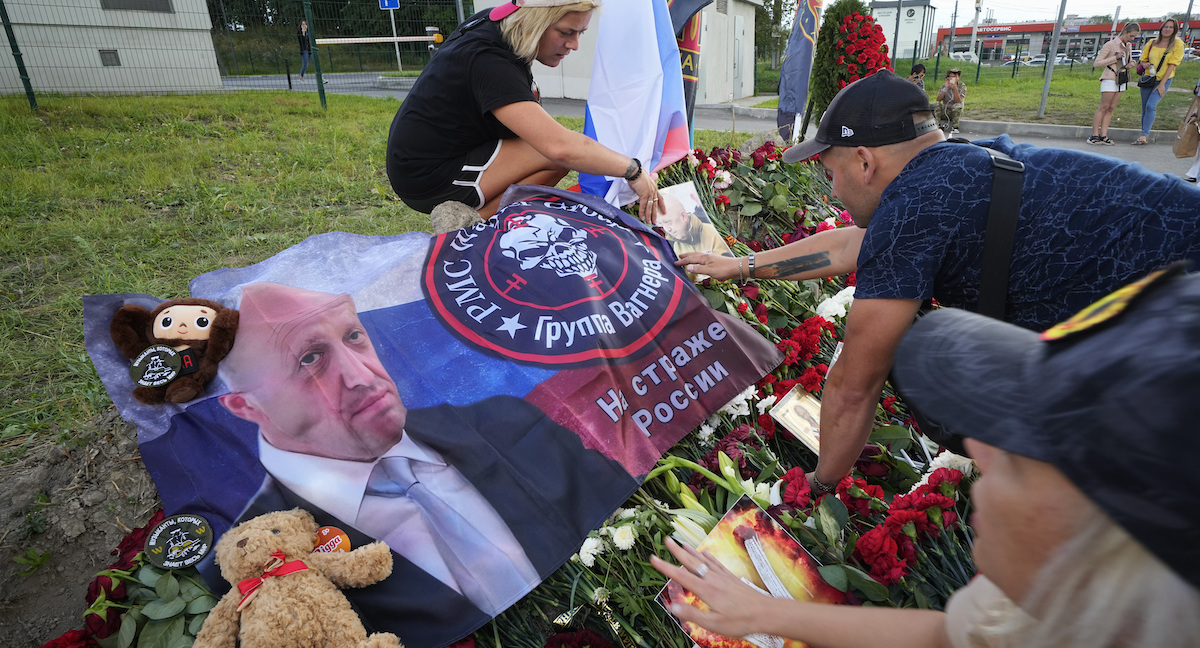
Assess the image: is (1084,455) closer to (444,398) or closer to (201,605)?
(444,398)

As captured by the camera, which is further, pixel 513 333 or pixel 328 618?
pixel 513 333

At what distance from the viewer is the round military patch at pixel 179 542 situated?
5.15ft

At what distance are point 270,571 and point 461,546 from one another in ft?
1.49

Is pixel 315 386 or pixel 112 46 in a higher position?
pixel 112 46

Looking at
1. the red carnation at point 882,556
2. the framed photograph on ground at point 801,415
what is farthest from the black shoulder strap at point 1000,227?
the framed photograph on ground at point 801,415

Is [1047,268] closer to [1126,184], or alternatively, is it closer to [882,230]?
[1126,184]

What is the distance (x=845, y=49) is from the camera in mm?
6180

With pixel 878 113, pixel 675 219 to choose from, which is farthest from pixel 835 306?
pixel 878 113

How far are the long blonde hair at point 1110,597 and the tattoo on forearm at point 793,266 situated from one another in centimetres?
185

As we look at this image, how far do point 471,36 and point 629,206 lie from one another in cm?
128

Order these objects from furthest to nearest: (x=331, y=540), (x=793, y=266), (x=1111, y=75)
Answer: (x=1111, y=75)
(x=793, y=266)
(x=331, y=540)

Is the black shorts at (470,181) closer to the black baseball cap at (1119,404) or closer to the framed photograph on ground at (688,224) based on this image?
the framed photograph on ground at (688,224)

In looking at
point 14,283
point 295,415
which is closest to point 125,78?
point 14,283

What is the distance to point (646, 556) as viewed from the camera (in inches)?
70.8
